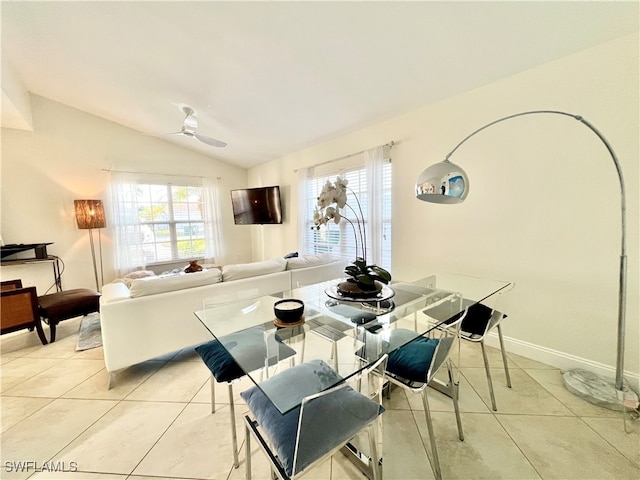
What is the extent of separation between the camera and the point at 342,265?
336 centimetres

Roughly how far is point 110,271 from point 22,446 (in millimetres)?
3537

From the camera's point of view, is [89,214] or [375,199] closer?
[375,199]

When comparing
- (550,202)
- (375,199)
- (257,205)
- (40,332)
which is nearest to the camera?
(550,202)

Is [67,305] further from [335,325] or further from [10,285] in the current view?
[335,325]

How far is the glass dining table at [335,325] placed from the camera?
113cm

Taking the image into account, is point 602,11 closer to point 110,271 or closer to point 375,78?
point 375,78

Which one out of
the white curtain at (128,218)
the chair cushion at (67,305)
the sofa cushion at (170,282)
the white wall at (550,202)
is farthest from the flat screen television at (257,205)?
the white wall at (550,202)

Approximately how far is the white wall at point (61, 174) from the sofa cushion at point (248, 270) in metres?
3.39

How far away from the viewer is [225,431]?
4.95 feet

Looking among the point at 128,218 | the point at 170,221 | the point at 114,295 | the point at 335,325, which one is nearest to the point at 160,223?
the point at 170,221

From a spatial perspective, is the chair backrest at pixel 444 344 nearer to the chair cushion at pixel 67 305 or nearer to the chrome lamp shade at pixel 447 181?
the chrome lamp shade at pixel 447 181

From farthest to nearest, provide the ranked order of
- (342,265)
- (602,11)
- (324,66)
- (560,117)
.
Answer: (342,265)
(324,66)
(560,117)
(602,11)

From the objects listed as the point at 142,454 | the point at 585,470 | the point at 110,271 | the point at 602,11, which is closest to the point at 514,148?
the point at 602,11

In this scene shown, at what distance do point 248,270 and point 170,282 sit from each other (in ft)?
2.13
